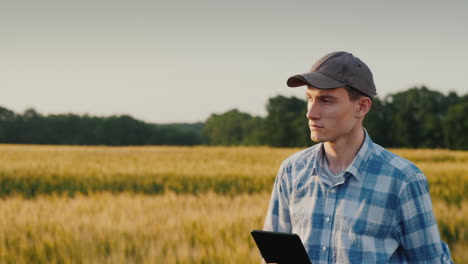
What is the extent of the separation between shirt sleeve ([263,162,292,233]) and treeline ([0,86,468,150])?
148ft

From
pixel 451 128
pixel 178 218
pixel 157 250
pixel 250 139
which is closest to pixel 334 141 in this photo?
pixel 157 250

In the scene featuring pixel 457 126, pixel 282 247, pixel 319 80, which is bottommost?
pixel 282 247

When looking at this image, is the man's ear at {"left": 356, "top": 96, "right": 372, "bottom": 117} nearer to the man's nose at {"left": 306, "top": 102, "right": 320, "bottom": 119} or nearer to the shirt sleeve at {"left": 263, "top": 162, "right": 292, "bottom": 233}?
the man's nose at {"left": 306, "top": 102, "right": 320, "bottom": 119}

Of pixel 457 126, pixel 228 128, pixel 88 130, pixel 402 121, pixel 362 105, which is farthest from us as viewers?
pixel 228 128

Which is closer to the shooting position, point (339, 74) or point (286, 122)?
point (339, 74)

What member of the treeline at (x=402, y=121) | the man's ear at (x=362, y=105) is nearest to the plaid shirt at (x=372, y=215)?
the man's ear at (x=362, y=105)

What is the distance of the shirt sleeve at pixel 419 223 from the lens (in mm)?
1598

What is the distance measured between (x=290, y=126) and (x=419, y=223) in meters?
52.2

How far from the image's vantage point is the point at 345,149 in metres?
1.73

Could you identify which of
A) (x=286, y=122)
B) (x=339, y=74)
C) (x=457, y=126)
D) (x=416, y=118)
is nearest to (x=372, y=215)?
(x=339, y=74)

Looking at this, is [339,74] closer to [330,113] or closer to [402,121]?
[330,113]

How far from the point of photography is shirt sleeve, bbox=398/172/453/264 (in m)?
1.60

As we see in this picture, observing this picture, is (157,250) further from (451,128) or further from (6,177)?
(451,128)

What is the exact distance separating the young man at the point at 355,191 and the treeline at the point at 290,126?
45269mm
